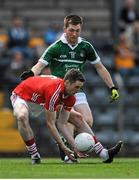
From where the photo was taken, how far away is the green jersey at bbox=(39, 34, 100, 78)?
47.5 ft

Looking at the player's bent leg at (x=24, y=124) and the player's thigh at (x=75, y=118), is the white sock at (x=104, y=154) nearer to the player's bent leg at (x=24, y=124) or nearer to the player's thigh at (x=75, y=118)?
the player's thigh at (x=75, y=118)

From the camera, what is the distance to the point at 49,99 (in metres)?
13.2

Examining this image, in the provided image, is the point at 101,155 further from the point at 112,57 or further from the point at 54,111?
the point at 112,57

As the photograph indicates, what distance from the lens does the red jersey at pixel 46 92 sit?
1322 cm

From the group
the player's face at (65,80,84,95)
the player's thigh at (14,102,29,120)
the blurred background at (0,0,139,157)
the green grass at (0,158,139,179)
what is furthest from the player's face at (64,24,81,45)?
the blurred background at (0,0,139,157)

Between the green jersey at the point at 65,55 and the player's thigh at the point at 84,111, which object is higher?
the green jersey at the point at 65,55

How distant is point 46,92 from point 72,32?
4.22 ft

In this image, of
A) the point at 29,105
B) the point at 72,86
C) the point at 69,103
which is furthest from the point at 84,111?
the point at 72,86

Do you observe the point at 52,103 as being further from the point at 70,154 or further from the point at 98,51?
the point at 98,51

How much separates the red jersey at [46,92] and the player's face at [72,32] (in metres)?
0.84

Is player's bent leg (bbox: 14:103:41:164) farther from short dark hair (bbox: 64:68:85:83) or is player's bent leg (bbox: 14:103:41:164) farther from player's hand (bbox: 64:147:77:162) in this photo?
short dark hair (bbox: 64:68:85:83)

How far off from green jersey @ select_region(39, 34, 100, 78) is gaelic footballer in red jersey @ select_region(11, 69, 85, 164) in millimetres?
743

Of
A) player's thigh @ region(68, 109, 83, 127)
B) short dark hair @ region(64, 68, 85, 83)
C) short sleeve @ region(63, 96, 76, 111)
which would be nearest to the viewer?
short dark hair @ region(64, 68, 85, 83)

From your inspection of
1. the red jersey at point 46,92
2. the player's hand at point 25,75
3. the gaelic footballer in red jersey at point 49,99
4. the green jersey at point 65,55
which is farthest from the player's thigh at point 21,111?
the green jersey at point 65,55
